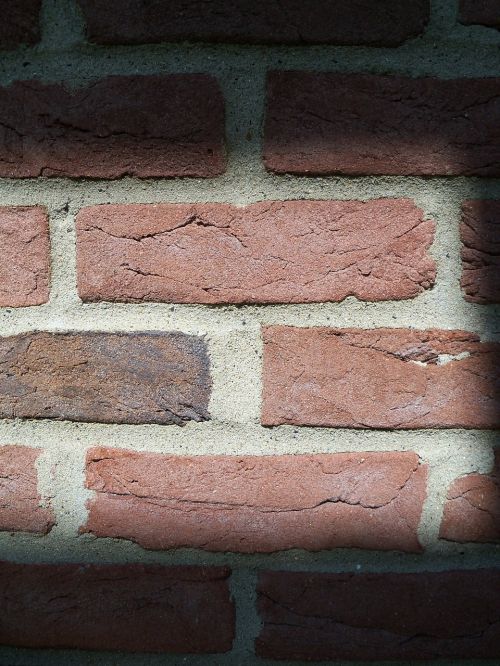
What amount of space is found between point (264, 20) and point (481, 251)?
222mm

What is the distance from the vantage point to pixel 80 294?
1.61 ft

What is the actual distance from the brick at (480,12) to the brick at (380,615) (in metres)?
0.40

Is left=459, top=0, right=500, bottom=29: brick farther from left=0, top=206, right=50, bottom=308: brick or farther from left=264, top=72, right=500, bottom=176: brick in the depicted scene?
left=0, top=206, right=50, bottom=308: brick

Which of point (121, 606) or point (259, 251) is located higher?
point (259, 251)

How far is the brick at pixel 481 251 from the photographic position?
1.57 feet

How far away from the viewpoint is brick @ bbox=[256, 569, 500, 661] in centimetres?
52

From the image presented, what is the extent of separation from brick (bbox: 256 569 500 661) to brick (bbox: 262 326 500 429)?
0.12 meters

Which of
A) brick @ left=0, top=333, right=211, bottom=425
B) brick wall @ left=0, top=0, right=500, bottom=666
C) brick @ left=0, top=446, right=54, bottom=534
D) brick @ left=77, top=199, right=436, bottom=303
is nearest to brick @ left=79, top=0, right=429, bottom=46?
brick wall @ left=0, top=0, right=500, bottom=666

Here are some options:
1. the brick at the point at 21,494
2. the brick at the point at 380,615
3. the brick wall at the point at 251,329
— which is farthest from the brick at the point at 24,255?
the brick at the point at 380,615

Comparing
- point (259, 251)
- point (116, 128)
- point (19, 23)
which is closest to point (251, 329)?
point (259, 251)

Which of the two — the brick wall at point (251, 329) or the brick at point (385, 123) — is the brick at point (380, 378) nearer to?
the brick wall at point (251, 329)

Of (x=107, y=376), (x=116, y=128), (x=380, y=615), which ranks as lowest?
(x=380, y=615)

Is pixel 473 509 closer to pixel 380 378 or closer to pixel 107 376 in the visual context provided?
pixel 380 378

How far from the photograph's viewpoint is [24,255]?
49 cm
